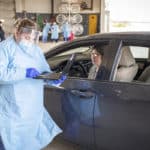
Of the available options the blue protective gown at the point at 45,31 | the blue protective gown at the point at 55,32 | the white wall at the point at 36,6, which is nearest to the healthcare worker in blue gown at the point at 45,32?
the blue protective gown at the point at 45,31

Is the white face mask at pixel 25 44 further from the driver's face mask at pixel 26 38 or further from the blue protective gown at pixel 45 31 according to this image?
the blue protective gown at pixel 45 31

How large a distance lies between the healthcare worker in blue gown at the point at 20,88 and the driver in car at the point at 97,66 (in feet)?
1.07

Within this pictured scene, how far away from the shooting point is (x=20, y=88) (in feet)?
9.33

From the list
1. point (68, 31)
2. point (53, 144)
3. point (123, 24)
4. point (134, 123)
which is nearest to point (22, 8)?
point (68, 31)

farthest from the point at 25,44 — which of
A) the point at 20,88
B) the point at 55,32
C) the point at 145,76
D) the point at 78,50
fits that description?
the point at 55,32

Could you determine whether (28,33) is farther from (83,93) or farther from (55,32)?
(55,32)

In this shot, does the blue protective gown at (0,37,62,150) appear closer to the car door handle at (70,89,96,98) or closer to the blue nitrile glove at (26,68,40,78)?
the blue nitrile glove at (26,68,40,78)

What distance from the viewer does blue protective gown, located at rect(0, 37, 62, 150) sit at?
2.71 meters

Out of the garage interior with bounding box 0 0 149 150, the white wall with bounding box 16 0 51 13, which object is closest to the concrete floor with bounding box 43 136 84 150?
the garage interior with bounding box 0 0 149 150

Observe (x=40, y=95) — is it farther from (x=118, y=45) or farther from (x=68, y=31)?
(x=68, y=31)

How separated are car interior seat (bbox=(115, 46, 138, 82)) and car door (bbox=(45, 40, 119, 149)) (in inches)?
5.6

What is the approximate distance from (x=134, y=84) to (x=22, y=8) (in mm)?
15687

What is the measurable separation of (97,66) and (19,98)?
0.81m

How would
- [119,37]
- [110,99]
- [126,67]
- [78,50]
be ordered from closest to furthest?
[110,99] → [119,37] → [126,67] → [78,50]
